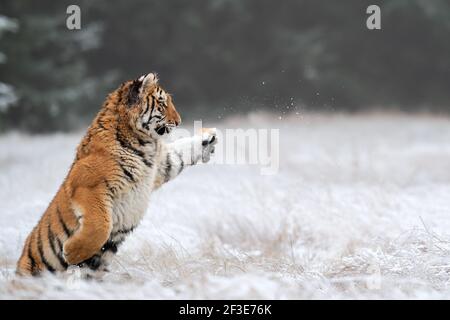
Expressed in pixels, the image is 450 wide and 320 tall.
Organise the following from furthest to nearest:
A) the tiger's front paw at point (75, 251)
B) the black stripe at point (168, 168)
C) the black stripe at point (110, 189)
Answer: the black stripe at point (168, 168) → the black stripe at point (110, 189) → the tiger's front paw at point (75, 251)

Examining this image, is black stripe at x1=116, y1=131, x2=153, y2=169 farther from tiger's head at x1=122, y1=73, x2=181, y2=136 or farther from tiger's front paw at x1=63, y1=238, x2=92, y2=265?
tiger's front paw at x1=63, y1=238, x2=92, y2=265

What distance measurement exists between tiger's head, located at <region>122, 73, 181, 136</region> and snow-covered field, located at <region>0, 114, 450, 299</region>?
99 centimetres

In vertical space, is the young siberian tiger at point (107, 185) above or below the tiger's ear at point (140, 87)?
below

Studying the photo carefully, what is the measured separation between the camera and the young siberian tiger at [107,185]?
17.2 feet

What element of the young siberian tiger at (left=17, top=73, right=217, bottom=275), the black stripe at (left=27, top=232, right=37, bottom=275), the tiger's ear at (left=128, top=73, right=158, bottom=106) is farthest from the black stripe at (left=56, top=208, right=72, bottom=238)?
the tiger's ear at (left=128, top=73, right=158, bottom=106)

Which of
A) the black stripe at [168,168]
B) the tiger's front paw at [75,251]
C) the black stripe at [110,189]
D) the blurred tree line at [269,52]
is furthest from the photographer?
the blurred tree line at [269,52]

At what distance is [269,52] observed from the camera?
30469mm

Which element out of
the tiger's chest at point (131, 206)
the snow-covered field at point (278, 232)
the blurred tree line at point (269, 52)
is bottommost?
the snow-covered field at point (278, 232)

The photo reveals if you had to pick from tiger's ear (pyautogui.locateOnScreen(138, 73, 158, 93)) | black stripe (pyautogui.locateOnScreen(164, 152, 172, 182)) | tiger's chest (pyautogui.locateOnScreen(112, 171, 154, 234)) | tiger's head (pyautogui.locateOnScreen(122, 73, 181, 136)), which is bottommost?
tiger's chest (pyautogui.locateOnScreen(112, 171, 154, 234))

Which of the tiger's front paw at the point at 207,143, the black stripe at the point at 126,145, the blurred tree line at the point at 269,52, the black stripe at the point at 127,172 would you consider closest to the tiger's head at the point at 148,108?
the black stripe at the point at 126,145

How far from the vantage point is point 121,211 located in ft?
17.8

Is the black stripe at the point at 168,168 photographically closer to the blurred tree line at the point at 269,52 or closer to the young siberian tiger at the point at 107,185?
the young siberian tiger at the point at 107,185

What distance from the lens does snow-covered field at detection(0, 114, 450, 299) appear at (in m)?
5.04

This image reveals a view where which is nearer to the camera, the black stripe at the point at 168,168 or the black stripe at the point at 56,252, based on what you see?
the black stripe at the point at 56,252
